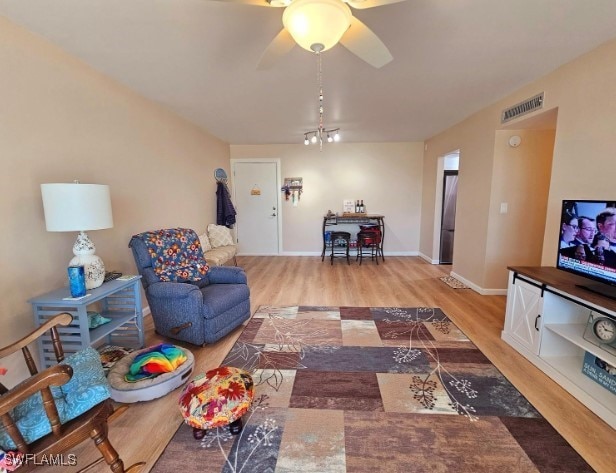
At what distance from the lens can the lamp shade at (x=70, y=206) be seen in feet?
5.62

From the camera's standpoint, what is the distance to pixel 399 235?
591 centimetres

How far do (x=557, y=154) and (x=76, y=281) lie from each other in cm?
388

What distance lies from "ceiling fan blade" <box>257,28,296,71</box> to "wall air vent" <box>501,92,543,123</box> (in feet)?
8.19

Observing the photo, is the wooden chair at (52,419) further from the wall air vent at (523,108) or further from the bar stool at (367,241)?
the bar stool at (367,241)

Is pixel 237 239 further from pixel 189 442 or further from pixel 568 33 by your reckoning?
pixel 568 33

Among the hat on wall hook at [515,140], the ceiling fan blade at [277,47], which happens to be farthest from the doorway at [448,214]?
the ceiling fan blade at [277,47]

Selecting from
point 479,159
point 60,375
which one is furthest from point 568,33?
point 60,375

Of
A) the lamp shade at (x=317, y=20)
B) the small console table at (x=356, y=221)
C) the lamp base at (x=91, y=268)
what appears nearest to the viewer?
the lamp shade at (x=317, y=20)

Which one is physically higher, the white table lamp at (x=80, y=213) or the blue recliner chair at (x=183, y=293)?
the white table lamp at (x=80, y=213)

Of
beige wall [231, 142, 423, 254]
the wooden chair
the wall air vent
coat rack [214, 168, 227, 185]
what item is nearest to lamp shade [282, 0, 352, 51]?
the wooden chair

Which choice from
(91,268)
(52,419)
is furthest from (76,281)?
(52,419)

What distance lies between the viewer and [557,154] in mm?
2426

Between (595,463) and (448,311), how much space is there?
1.76 m

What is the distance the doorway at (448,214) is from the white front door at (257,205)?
3245 millimetres
